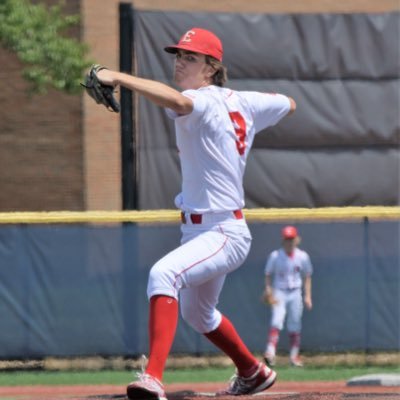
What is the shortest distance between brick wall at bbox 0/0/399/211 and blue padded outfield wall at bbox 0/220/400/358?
5932 mm

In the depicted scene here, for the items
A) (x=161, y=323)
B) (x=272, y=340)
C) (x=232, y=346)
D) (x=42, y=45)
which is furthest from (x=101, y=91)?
(x=42, y=45)

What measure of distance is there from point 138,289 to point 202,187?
5.35m

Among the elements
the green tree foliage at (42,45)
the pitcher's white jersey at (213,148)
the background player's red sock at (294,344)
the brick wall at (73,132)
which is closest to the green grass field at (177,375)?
the background player's red sock at (294,344)

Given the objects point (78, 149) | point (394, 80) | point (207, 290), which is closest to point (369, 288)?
point (394, 80)

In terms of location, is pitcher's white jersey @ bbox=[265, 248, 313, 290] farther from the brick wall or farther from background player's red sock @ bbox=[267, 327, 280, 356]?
the brick wall

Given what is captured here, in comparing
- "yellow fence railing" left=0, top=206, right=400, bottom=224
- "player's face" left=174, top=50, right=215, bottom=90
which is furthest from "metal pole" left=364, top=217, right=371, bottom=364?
"player's face" left=174, top=50, right=215, bottom=90

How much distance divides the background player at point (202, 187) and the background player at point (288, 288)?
494 cm

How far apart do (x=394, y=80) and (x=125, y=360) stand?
4.14 metres

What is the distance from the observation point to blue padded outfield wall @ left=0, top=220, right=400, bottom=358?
1071cm

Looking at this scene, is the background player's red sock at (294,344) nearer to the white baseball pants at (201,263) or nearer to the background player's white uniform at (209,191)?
the white baseball pants at (201,263)

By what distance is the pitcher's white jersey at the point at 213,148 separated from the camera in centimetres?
545

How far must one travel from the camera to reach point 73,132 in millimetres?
17000

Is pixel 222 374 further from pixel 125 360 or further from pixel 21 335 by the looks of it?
pixel 21 335

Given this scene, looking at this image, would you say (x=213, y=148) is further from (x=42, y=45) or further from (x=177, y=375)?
(x=42, y=45)
